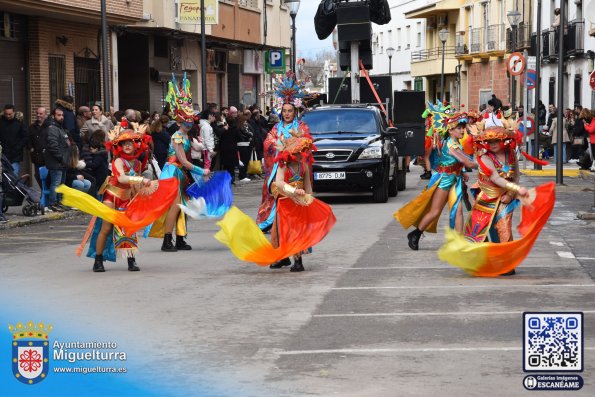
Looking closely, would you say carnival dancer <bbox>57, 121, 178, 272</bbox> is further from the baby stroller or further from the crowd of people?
the baby stroller

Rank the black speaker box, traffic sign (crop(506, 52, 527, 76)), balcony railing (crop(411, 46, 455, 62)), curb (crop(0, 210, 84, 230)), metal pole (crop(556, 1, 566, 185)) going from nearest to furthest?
curb (crop(0, 210, 84, 230))
metal pole (crop(556, 1, 566, 185))
the black speaker box
traffic sign (crop(506, 52, 527, 76))
balcony railing (crop(411, 46, 455, 62))

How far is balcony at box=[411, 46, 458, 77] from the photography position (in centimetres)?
8188

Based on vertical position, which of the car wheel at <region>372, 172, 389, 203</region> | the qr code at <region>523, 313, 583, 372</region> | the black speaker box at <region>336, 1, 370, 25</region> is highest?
the black speaker box at <region>336, 1, 370, 25</region>

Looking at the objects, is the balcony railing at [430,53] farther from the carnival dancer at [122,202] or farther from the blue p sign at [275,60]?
the carnival dancer at [122,202]

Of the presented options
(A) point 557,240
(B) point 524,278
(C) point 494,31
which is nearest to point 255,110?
(A) point 557,240

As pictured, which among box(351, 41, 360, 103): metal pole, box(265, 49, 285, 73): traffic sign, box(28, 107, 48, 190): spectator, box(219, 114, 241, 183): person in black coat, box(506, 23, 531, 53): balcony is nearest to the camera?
box(28, 107, 48, 190): spectator

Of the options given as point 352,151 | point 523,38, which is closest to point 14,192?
point 352,151

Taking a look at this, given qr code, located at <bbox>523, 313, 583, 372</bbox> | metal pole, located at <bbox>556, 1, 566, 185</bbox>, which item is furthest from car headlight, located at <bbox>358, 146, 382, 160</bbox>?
qr code, located at <bbox>523, 313, 583, 372</bbox>

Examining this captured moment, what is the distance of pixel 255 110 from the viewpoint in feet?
118

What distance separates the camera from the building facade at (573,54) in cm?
4784

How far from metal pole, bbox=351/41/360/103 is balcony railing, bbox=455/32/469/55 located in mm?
46945

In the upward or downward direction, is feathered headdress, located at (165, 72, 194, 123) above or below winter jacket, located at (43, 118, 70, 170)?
above

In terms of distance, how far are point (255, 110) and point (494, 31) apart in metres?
37.7

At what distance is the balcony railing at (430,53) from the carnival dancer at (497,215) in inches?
2739
